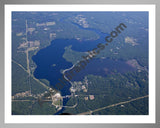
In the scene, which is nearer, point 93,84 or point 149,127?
point 149,127

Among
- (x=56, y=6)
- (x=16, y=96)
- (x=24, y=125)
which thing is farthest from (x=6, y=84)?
(x=56, y=6)

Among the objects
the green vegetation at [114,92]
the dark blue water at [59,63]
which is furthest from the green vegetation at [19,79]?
the green vegetation at [114,92]

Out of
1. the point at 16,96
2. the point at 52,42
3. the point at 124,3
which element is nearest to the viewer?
the point at 124,3

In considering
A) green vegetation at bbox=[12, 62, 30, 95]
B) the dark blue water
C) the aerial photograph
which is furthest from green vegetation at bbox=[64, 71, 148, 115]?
green vegetation at bbox=[12, 62, 30, 95]

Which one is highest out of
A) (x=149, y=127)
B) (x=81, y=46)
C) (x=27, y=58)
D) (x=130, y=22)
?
(x=130, y=22)

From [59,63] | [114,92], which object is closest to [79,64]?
[59,63]

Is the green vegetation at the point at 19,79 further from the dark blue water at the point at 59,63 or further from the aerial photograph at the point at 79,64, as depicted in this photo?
the dark blue water at the point at 59,63

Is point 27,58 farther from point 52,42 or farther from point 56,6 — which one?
point 56,6

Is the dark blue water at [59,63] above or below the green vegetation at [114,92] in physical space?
above

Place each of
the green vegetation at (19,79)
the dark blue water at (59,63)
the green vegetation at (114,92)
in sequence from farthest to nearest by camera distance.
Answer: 1. the dark blue water at (59,63)
2. the green vegetation at (19,79)
3. the green vegetation at (114,92)

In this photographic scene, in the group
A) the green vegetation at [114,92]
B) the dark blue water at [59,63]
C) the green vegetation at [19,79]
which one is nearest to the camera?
the green vegetation at [114,92]
